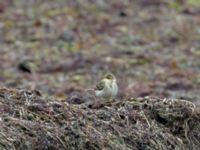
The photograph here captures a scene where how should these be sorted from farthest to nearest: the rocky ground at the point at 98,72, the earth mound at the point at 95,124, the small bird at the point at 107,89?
the small bird at the point at 107,89 < the rocky ground at the point at 98,72 < the earth mound at the point at 95,124

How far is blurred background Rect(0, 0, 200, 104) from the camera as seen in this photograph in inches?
614

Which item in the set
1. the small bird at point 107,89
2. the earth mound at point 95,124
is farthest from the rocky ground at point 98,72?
the small bird at point 107,89

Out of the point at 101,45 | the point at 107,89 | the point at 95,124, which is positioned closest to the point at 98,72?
the point at 101,45

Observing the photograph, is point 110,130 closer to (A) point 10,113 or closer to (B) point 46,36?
(A) point 10,113

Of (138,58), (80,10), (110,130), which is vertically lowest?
(110,130)

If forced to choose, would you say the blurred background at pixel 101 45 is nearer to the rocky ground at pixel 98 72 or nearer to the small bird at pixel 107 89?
the rocky ground at pixel 98 72

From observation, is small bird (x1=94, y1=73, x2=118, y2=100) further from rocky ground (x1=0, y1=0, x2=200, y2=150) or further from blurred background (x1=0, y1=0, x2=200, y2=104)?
blurred background (x1=0, y1=0, x2=200, y2=104)

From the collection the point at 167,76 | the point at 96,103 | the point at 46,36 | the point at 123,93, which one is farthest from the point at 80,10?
the point at 96,103

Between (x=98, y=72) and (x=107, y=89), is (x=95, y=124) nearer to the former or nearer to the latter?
(x=107, y=89)

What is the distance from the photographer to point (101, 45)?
1848 cm

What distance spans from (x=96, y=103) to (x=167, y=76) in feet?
24.2

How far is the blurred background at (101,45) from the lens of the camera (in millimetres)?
15599

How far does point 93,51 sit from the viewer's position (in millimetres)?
17984

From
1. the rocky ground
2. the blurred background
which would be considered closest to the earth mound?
the rocky ground
